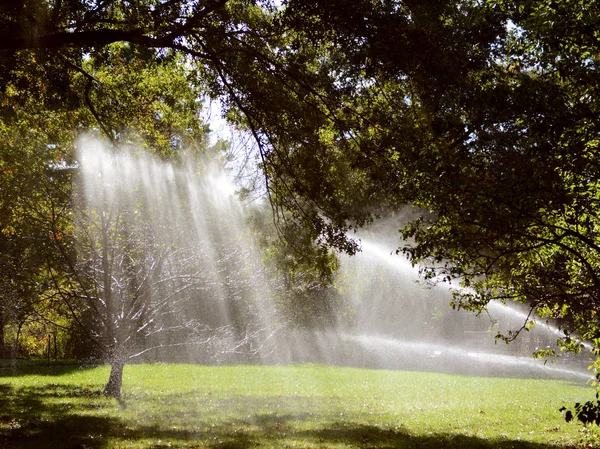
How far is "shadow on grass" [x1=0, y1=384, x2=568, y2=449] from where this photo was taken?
25.8 feet

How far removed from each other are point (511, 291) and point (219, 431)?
5.54 metres

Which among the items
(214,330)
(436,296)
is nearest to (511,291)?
(214,330)

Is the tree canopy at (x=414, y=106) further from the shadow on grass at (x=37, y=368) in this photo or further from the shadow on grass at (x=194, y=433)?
the shadow on grass at (x=37, y=368)

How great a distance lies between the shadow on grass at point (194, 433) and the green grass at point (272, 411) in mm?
18

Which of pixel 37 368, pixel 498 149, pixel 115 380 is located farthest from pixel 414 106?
pixel 37 368

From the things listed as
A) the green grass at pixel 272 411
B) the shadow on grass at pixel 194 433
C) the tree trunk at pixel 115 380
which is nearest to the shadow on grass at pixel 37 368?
the green grass at pixel 272 411

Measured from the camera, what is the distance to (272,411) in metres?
11.6

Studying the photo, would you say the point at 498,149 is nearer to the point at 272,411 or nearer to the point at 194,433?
the point at 194,433

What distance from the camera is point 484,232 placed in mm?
5898

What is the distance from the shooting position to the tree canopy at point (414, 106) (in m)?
5.43

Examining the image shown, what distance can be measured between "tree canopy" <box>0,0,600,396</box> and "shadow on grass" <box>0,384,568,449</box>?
2.88 m

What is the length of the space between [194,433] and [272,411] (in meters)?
3.06

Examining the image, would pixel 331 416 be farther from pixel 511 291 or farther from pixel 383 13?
pixel 383 13

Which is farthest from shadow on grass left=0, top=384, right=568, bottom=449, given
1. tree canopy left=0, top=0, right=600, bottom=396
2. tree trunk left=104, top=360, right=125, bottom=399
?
tree canopy left=0, top=0, right=600, bottom=396
